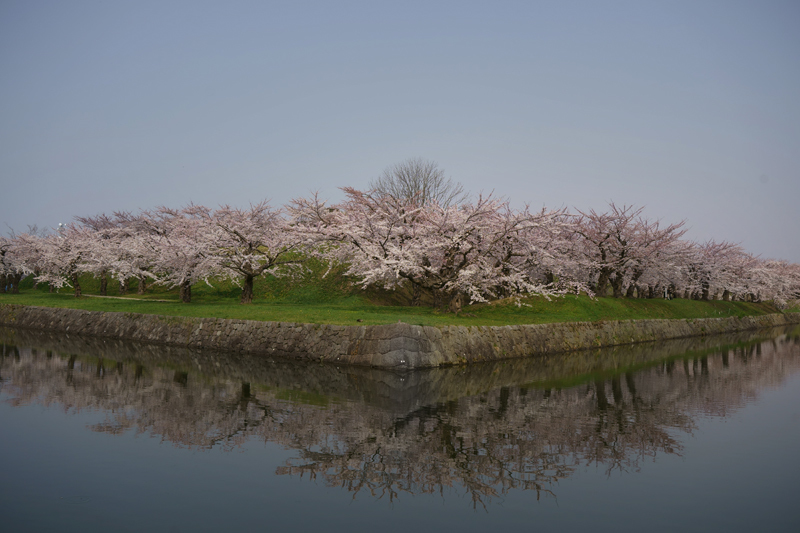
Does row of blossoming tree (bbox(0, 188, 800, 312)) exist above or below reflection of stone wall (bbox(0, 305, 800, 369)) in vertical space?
above

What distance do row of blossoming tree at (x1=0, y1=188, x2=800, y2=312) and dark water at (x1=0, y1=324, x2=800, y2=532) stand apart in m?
11.2

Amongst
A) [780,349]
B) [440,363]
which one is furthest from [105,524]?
[780,349]

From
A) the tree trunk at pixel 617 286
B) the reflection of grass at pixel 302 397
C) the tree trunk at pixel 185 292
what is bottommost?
the reflection of grass at pixel 302 397

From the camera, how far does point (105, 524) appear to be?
7.69 metres

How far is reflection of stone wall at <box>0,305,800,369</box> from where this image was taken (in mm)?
22422

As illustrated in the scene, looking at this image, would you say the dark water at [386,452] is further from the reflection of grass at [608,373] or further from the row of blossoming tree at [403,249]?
the row of blossoming tree at [403,249]

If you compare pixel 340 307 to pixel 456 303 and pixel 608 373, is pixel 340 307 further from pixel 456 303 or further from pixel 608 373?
pixel 608 373

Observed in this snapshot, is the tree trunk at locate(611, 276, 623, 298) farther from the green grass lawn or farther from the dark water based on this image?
the dark water

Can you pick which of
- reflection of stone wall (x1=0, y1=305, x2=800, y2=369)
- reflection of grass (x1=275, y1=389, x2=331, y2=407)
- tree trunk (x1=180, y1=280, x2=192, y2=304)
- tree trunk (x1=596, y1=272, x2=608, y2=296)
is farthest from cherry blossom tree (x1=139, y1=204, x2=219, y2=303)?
tree trunk (x1=596, y1=272, x2=608, y2=296)

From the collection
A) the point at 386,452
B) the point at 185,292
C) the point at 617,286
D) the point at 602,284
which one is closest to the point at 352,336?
the point at 386,452

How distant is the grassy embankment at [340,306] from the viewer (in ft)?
94.5

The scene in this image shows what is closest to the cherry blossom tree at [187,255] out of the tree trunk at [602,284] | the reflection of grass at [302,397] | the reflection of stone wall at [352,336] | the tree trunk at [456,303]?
the reflection of stone wall at [352,336]

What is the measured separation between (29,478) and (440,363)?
15.6 metres

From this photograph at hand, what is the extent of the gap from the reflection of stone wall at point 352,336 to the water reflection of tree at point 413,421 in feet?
8.45
